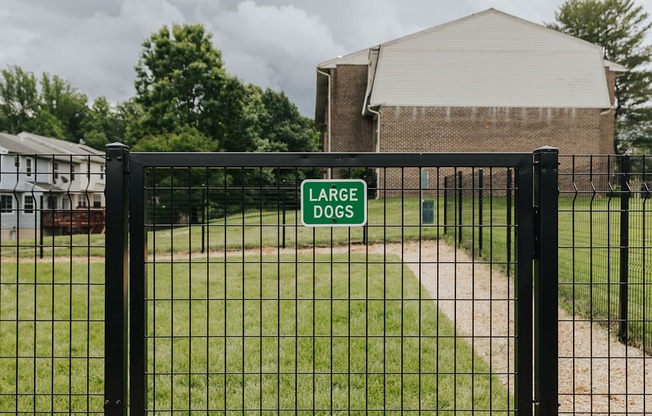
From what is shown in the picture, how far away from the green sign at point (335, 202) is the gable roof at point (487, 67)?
21.2m

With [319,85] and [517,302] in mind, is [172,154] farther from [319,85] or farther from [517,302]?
[319,85]

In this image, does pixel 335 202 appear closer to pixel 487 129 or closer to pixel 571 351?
pixel 571 351

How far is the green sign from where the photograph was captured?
2.58m

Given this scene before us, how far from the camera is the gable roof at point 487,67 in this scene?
76.0 ft

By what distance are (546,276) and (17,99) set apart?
67687 millimetres

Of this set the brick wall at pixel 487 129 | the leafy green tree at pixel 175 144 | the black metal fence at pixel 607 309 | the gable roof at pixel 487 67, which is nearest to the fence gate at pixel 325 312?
the black metal fence at pixel 607 309

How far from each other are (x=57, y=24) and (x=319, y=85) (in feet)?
144

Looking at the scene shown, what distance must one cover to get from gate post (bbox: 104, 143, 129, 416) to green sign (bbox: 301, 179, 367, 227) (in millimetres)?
918

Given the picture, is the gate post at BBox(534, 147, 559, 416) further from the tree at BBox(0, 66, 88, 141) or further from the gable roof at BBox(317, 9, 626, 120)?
the tree at BBox(0, 66, 88, 141)

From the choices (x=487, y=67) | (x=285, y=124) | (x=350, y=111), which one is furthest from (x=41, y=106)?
(x=487, y=67)

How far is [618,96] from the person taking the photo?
→ 39969mm

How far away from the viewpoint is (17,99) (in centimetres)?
5834

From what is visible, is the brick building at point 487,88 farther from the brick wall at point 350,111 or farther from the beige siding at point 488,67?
the brick wall at point 350,111

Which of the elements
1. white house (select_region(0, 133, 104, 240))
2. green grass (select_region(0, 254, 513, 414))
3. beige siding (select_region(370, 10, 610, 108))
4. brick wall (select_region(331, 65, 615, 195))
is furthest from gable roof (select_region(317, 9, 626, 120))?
green grass (select_region(0, 254, 513, 414))
